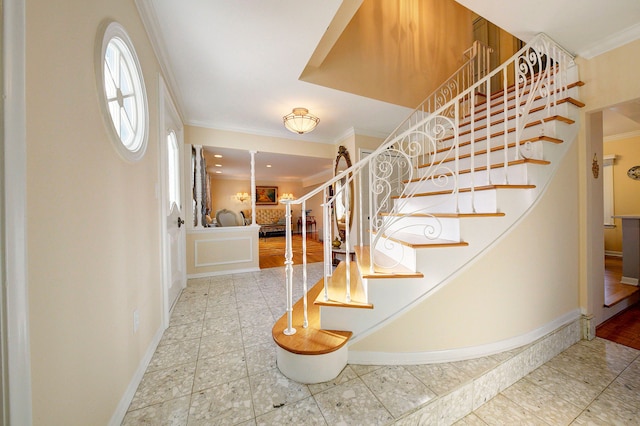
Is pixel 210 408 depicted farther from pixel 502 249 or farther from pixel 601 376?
pixel 601 376

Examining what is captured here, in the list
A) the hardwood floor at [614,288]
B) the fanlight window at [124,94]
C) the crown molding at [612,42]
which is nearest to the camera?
the fanlight window at [124,94]

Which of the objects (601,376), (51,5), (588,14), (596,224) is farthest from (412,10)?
(601,376)

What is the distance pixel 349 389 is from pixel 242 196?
780 centimetres

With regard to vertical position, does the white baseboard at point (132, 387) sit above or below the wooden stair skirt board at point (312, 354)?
below

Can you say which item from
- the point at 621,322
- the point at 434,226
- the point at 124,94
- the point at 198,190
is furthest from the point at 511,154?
the point at 198,190

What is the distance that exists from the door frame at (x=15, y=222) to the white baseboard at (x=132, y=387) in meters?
0.62

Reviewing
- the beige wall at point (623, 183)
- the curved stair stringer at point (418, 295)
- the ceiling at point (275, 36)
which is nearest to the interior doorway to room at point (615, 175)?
the beige wall at point (623, 183)

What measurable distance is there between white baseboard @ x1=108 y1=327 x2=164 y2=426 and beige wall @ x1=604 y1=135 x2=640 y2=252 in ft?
24.7

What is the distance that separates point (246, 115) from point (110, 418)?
3.30 m

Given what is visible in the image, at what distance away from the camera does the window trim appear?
1080mm

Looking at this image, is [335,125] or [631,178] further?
[631,178]

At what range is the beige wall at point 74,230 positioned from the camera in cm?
69

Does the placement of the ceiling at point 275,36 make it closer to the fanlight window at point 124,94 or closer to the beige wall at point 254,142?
the fanlight window at point 124,94

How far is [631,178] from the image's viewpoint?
13.7ft
